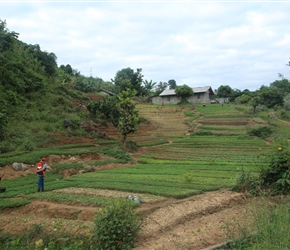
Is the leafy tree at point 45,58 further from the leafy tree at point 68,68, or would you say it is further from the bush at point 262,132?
the bush at point 262,132

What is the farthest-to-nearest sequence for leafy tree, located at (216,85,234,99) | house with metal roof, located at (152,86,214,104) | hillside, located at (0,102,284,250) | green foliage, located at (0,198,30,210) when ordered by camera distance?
leafy tree, located at (216,85,234,99) < house with metal roof, located at (152,86,214,104) < green foliage, located at (0,198,30,210) < hillside, located at (0,102,284,250)

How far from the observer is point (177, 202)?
1373 centimetres

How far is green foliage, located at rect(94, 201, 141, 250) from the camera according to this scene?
9.66 metres

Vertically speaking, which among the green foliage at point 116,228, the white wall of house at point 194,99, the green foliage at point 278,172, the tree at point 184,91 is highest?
the tree at point 184,91

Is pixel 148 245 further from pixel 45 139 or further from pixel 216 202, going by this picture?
pixel 45 139

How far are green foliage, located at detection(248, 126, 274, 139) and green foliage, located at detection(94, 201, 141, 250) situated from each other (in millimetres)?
34057

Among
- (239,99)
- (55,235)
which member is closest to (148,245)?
(55,235)

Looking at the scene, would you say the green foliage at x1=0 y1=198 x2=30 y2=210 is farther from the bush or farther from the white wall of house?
the white wall of house

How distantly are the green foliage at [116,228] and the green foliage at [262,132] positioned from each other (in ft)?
112

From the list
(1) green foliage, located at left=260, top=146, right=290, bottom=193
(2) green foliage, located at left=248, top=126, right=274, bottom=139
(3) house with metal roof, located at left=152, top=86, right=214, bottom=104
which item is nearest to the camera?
(1) green foliage, located at left=260, top=146, right=290, bottom=193

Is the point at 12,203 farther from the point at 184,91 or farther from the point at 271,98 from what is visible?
the point at 184,91

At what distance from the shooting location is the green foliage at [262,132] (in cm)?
A: 4097

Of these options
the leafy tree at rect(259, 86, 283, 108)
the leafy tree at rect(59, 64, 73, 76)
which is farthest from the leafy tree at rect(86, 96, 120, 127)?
the leafy tree at rect(59, 64, 73, 76)

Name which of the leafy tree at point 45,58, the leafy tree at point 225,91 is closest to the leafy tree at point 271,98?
the leafy tree at point 225,91
